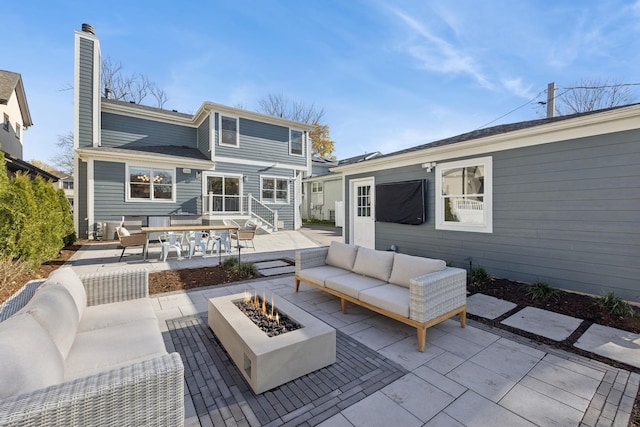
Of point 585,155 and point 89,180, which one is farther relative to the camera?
point 89,180

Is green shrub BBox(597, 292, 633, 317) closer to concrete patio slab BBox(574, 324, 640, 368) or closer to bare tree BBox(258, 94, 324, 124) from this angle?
concrete patio slab BBox(574, 324, 640, 368)

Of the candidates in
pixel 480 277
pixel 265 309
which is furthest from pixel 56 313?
pixel 480 277

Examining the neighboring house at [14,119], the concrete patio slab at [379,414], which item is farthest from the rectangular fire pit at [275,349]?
the neighboring house at [14,119]

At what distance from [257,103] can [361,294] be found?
2573 centimetres

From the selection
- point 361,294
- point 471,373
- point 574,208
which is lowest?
point 471,373

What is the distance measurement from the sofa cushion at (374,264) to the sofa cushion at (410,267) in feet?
0.31

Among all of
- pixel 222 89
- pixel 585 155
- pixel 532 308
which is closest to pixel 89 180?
pixel 222 89

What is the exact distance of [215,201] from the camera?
1258cm

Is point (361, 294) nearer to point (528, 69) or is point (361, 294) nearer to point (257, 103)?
point (528, 69)

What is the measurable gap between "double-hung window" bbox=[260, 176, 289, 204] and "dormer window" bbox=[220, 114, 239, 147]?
2.22 m

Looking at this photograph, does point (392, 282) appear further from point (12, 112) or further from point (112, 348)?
point (12, 112)

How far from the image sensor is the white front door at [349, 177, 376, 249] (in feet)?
26.8

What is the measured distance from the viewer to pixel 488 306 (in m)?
4.12

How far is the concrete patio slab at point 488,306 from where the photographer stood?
3.85m
